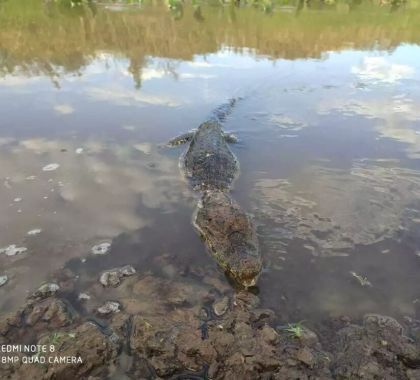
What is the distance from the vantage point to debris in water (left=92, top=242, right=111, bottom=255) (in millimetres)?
5059

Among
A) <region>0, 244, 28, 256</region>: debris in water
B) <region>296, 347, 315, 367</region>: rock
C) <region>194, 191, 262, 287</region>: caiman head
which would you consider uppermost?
<region>194, 191, 262, 287</region>: caiman head

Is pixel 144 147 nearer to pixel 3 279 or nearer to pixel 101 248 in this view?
pixel 101 248

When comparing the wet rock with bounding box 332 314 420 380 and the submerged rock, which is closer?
the wet rock with bounding box 332 314 420 380

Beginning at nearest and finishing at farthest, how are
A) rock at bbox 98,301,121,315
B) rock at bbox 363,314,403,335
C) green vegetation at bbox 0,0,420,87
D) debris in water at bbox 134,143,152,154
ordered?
rock at bbox 363,314,403,335 < rock at bbox 98,301,121,315 < debris in water at bbox 134,143,152,154 < green vegetation at bbox 0,0,420,87

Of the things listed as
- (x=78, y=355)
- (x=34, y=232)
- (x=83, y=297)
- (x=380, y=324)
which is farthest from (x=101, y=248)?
(x=380, y=324)

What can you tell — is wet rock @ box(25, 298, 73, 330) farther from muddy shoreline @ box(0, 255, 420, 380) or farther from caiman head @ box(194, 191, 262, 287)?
caiman head @ box(194, 191, 262, 287)

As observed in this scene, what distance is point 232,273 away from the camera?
4.61 m

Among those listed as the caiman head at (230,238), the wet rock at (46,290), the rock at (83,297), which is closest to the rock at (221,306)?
the caiman head at (230,238)

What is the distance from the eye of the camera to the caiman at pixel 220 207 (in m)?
4.66

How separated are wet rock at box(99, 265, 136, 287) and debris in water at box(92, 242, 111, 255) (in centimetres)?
39

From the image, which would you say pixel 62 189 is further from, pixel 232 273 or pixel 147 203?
pixel 232 273

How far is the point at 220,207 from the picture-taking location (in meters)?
5.40

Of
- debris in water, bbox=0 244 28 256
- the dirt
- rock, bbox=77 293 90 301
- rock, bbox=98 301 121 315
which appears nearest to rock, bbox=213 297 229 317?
the dirt

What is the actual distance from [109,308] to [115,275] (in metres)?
0.52
